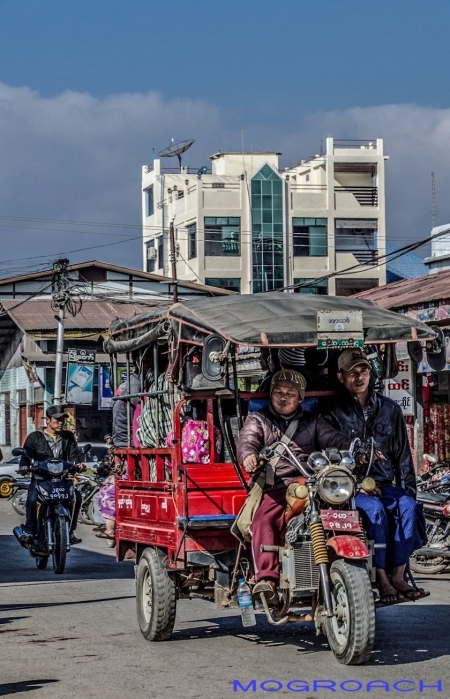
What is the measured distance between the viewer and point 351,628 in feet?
22.7

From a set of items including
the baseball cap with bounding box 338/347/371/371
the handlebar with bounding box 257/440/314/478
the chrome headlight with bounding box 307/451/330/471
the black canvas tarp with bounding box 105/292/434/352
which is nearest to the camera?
the chrome headlight with bounding box 307/451/330/471

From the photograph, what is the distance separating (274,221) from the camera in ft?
216

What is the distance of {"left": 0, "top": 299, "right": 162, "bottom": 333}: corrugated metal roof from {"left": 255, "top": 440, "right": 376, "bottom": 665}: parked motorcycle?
34.6 m

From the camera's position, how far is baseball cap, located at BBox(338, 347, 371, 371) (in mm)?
8297

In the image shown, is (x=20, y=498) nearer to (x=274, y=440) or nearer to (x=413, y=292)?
(x=413, y=292)

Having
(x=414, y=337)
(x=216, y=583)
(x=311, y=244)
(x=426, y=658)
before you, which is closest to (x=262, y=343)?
(x=414, y=337)

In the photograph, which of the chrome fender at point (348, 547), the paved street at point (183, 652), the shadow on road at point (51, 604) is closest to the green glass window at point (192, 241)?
the paved street at point (183, 652)

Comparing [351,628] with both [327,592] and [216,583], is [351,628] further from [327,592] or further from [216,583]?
[216,583]

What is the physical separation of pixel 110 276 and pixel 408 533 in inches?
1630

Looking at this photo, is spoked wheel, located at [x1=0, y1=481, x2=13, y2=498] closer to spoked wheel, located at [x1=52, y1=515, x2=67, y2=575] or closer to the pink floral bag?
spoked wheel, located at [x1=52, y1=515, x2=67, y2=575]

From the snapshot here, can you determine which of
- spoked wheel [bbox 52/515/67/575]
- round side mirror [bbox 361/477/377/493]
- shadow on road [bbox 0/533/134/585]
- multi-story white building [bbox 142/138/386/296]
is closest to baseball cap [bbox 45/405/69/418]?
spoked wheel [bbox 52/515/67/575]

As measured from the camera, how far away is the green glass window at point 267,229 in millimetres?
65750

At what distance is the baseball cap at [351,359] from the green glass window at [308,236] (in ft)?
194

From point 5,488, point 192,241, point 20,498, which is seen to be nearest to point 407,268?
point 192,241
